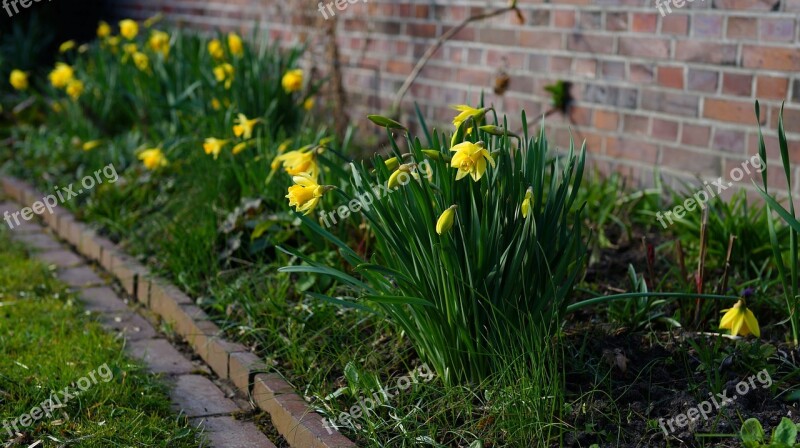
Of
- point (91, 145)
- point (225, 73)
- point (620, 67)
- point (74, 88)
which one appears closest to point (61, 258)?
point (91, 145)

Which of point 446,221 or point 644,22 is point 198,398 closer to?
point 446,221

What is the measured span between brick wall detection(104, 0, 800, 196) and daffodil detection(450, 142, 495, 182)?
75.6 inches

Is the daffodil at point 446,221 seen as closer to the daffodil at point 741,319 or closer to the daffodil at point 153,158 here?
the daffodil at point 741,319

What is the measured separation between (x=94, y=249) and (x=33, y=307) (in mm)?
871

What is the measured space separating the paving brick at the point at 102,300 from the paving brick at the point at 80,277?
78 mm

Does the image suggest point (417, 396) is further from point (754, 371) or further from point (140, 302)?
point (140, 302)

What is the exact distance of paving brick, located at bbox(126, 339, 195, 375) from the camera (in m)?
3.44

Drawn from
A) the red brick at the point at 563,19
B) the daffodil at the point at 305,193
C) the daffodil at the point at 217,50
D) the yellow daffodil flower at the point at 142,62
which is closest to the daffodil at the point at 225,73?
the daffodil at the point at 217,50

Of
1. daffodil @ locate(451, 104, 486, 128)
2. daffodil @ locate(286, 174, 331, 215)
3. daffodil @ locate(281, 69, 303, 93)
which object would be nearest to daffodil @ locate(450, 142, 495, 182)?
daffodil @ locate(451, 104, 486, 128)

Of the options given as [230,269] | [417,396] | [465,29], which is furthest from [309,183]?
[465,29]

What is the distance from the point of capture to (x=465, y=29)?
5426 millimetres

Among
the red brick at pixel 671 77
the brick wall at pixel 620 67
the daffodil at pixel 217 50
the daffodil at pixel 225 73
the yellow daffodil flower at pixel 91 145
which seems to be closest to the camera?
the brick wall at pixel 620 67

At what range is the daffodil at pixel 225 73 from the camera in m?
5.17

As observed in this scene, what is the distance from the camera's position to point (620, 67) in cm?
458
